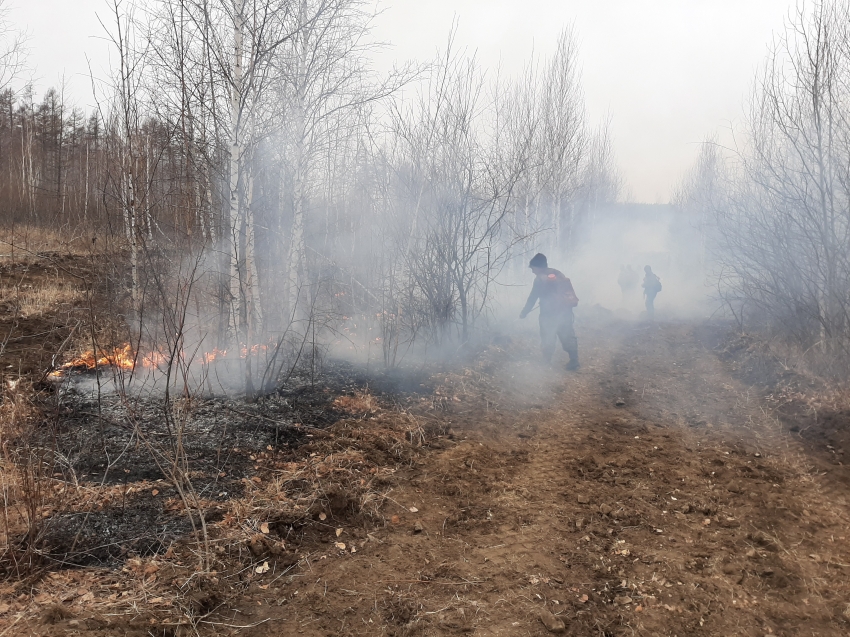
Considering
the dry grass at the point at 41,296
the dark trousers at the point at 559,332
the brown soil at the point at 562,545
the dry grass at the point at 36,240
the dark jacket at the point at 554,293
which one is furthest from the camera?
the dry grass at the point at 36,240

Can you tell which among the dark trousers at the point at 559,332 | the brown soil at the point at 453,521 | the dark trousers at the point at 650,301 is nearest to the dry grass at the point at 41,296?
the brown soil at the point at 453,521

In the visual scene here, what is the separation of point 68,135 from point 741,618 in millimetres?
34216

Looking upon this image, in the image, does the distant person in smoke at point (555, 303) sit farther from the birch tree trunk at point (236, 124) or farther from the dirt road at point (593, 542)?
the birch tree trunk at point (236, 124)

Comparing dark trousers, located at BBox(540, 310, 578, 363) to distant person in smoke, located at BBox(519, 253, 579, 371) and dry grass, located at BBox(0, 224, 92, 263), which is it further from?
dry grass, located at BBox(0, 224, 92, 263)

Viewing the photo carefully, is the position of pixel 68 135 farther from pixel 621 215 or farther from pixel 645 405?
pixel 621 215

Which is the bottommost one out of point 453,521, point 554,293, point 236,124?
point 453,521

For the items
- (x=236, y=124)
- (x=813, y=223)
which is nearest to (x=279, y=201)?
(x=236, y=124)

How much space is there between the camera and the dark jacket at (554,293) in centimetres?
751

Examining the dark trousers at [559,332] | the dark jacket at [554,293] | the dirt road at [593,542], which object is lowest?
the dirt road at [593,542]

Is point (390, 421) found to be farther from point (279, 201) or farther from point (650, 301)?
point (650, 301)

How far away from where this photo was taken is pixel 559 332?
7688 millimetres

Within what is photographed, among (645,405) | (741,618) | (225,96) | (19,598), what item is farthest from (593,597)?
(225,96)

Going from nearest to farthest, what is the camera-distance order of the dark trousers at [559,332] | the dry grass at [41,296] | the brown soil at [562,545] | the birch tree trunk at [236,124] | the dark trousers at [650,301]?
the brown soil at [562,545], the birch tree trunk at [236,124], the dark trousers at [559,332], the dry grass at [41,296], the dark trousers at [650,301]

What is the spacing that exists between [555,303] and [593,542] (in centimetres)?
484
